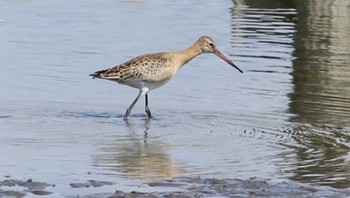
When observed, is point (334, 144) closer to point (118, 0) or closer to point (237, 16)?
point (237, 16)

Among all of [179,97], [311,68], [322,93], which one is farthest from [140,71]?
[311,68]

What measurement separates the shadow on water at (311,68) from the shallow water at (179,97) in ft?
0.07

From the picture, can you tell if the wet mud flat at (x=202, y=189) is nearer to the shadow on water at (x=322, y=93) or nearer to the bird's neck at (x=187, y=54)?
the shadow on water at (x=322, y=93)

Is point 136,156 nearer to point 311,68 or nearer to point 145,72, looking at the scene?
point 145,72

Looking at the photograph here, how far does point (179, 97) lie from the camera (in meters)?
14.7

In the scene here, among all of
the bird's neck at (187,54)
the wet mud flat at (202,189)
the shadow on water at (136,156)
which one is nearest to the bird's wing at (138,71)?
the bird's neck at (187,54)

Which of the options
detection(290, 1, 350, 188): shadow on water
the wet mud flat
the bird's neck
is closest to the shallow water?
detection(290, 1, 350, 188): shadow on water

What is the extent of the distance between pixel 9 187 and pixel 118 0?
15.7 m

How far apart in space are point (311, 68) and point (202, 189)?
791cm

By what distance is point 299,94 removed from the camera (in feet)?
49.9

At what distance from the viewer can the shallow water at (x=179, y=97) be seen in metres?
10.9

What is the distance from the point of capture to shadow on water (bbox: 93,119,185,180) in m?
10.5

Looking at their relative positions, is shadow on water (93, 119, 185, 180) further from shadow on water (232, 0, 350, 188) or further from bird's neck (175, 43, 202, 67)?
bird's neck (175, 43, 202, 67)

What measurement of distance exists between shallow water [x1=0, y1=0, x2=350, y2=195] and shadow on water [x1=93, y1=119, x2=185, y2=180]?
0.06 ft
